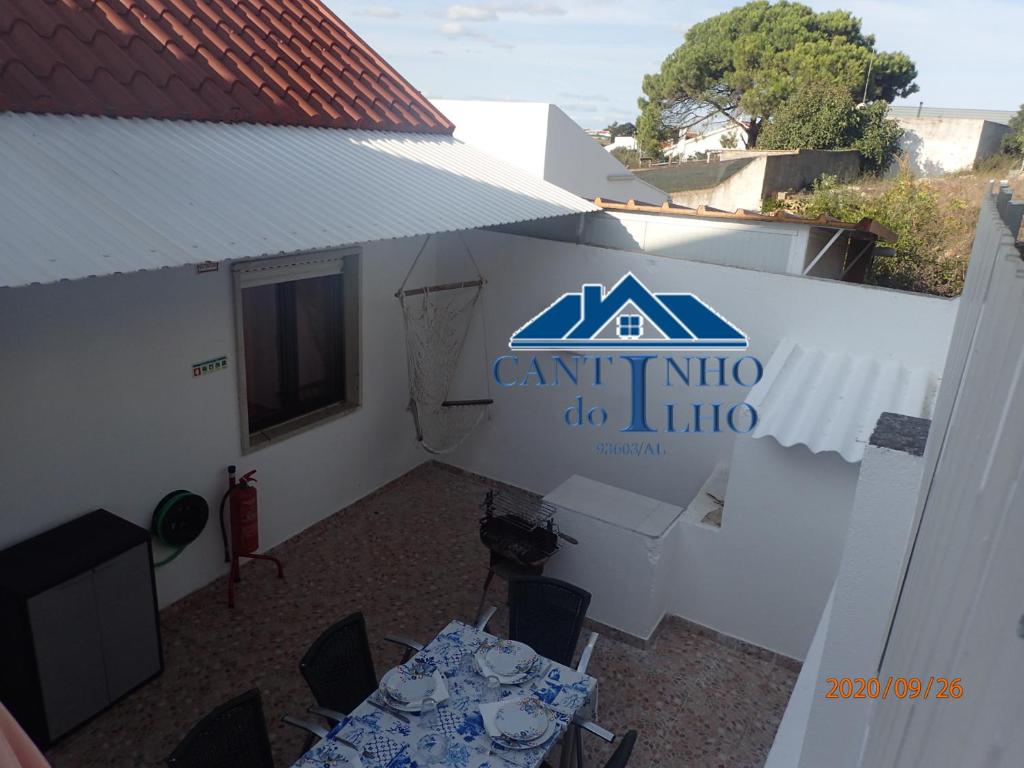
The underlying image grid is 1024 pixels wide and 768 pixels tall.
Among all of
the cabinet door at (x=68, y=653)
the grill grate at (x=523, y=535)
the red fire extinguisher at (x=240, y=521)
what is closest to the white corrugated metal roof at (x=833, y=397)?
the grill grate at (x=523, y=535)

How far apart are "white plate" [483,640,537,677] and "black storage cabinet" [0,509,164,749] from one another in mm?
1772

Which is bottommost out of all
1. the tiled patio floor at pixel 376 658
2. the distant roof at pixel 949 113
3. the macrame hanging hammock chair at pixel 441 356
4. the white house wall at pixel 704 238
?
the tiled patio floor at pixel 376 658

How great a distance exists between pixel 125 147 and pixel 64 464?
5.13 feet

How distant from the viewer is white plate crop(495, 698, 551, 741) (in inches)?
103

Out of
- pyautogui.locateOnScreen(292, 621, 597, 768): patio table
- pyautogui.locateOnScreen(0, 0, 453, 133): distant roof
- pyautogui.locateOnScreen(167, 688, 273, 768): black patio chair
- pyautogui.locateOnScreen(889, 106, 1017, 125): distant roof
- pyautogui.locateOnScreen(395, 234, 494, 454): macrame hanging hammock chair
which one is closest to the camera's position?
pyautogui.locateOnScreen(167, 688, 273, 768): black patio chair

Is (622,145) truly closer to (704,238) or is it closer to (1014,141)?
(1014,141)

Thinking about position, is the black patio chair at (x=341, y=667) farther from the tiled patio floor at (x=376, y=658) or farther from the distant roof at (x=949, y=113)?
the distant roof at (x=949, y=113)

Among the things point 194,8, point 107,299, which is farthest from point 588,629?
point 194,8

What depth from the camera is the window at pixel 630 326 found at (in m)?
5.21

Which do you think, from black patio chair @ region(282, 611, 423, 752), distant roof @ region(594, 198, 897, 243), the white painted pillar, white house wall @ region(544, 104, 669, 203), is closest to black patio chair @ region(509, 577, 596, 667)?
black patio chair @ region(282, 611, 423, 752)

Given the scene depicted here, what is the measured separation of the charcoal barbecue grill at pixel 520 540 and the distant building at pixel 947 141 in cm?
1707

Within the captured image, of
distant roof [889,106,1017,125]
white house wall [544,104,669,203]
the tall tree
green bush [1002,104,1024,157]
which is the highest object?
the tall tree

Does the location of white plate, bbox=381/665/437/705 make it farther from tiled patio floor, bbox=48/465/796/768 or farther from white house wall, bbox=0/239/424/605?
white house wall, bbox=0/239/424/605

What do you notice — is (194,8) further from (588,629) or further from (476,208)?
(588,629)
